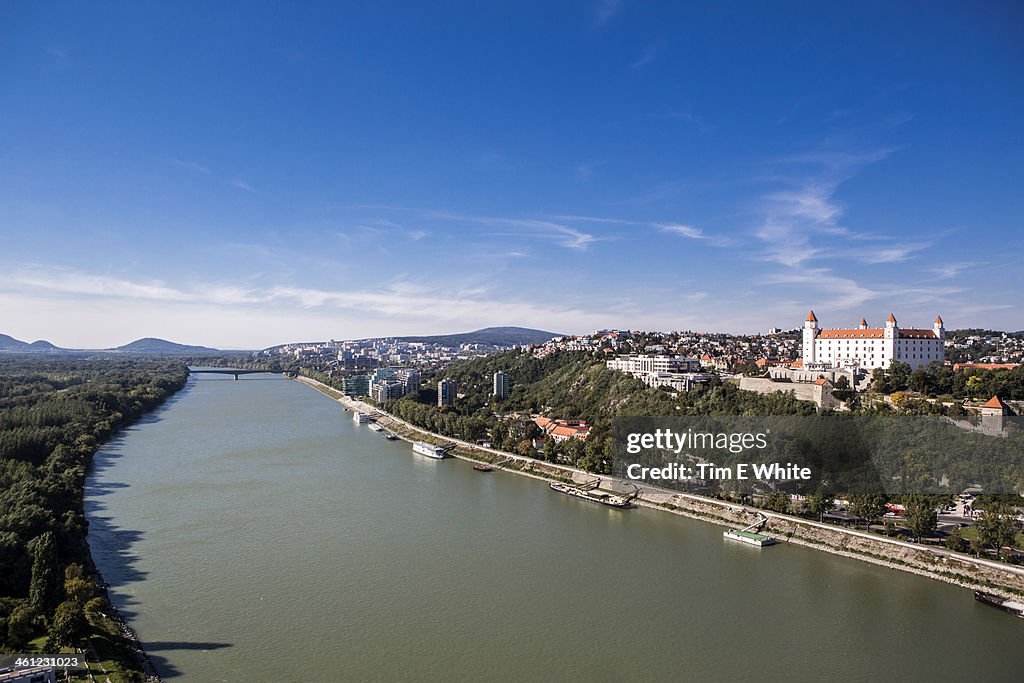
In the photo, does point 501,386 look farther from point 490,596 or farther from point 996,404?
point 490,596

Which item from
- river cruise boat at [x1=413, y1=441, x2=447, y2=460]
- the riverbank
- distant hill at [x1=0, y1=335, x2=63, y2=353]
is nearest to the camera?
the riverbank

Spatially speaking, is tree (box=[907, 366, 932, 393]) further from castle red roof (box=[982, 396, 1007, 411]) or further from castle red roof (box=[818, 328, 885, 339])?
castle red roof (box=[818, 328, 885, 339])

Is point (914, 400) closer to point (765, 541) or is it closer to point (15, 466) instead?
point (765, 541)

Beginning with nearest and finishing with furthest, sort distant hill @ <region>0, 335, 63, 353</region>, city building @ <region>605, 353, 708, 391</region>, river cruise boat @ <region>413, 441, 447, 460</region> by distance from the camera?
river cruise boat @ <region>413, 441, 447, 460</region> < city building @ <region>605, 353, 708, 391</region> < distant hill @ <region>0, 335, 63, 353</region>

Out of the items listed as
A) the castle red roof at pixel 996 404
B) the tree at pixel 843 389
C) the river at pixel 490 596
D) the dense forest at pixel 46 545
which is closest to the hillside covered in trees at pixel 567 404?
the tree at pixel 843 389

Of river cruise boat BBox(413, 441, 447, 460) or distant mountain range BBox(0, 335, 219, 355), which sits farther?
distant mountain range BBox(0, 335, 219, 355)

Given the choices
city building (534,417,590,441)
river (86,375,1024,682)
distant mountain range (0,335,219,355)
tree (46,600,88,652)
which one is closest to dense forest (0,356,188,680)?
Result: tree (46,600,88,652)

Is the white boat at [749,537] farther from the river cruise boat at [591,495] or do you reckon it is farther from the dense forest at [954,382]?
the dense forest at [954,382]
